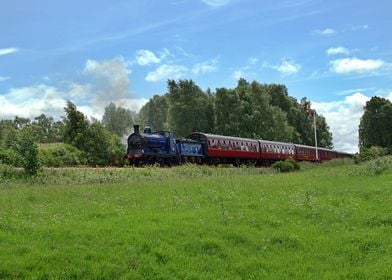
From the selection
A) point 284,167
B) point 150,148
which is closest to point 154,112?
point 150,148

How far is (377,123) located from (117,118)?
49522 mm

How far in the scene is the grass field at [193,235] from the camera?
31.5 ft

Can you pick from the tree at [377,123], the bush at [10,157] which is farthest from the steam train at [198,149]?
the tree at [377,123]

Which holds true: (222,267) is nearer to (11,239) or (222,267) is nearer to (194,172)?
(11,239)

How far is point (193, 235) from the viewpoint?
11539 millimetres

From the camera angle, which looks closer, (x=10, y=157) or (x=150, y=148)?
(x=10, y=157)

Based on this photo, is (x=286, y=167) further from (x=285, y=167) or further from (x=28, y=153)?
(x=28, y=153)

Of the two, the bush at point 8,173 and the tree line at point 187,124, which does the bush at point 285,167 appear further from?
the bush at point 8,173

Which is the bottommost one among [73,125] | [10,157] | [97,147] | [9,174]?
[9,174]

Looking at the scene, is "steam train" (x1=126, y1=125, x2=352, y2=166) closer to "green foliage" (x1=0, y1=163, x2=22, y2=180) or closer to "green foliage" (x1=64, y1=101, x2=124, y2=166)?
"green foliage" (x1=64, y1=101, x2=124, y2=166)

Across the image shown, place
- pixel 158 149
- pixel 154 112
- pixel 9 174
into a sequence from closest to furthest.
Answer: pixel 9 174, pixel 158 149, pixel 154 112

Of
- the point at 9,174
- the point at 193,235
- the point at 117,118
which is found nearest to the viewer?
Answer: the point at 193,235

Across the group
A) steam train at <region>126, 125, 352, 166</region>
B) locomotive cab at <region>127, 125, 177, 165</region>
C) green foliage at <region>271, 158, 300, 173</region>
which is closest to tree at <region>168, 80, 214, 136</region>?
steam train at <region>126, 125, 352, 166</region>

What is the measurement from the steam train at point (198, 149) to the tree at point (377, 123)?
116 feet
